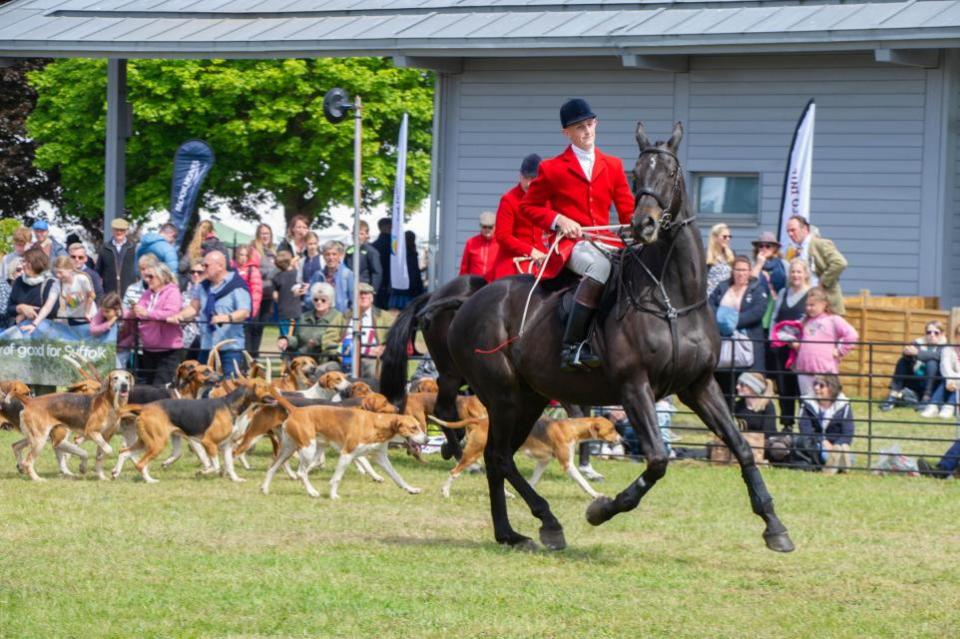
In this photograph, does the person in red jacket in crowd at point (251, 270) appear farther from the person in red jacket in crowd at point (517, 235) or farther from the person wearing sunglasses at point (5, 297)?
the person in red jacket in crowd at point (517, 235)

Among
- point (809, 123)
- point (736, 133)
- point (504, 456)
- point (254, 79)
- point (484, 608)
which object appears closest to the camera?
point (484, 608)

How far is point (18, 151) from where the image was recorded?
42844mm

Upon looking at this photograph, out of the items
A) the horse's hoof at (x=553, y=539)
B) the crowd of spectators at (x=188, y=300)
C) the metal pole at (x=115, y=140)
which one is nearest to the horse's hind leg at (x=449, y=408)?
the crowd of spectators at (x=188, y=300)

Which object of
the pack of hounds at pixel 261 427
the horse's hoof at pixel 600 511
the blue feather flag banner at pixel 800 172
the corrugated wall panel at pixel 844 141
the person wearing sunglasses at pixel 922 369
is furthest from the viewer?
the corrugated wall panel at pixel 844 141

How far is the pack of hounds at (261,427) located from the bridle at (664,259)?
3597 mm

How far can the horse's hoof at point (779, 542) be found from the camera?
368 inches

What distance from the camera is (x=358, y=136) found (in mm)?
17438

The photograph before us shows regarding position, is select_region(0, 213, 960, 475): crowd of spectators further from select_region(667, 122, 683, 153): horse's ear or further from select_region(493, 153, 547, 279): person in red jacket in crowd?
select_region(667, 122, 683, 153): horse's ear

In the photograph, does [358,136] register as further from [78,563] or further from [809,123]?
[78,563]

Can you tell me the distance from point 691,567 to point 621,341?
1.33 metres

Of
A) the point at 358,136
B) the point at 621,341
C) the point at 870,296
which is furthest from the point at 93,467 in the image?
the point at 870,296

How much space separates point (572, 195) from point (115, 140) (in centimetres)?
1834

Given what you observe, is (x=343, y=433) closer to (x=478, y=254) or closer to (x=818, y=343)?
(x=478, y=254)

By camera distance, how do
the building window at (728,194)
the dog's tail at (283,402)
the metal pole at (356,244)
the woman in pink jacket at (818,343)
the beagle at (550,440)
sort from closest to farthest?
the beagle at (550,440)
the dog's tail at (283,402)
the woman in pink jacket at (818,343)
the metal pole at (356,244)
the building window at (728,194)
